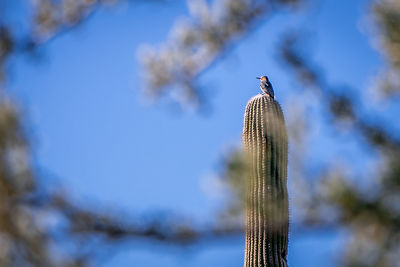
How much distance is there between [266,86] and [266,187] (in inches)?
31.5

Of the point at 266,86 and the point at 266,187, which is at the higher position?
the point at 266,86

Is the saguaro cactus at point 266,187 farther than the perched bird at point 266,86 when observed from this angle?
No

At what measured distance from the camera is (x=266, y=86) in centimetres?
518

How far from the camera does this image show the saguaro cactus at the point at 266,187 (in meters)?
4.66

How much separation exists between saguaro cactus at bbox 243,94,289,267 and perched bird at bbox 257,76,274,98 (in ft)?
0.58

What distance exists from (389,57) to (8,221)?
6.59 meters

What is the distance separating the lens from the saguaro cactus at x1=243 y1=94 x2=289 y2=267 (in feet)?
15.3

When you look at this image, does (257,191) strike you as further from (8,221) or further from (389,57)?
(389,57)

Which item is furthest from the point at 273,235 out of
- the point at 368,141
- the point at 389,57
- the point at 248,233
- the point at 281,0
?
the point at 389,57

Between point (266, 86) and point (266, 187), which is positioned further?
point (266, 86)

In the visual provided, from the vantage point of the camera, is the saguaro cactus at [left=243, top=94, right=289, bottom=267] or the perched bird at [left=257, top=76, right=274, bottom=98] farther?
the perched bird at [left=257, top=76, right=274, bottom=98]

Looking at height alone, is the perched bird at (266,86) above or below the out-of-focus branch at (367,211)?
above

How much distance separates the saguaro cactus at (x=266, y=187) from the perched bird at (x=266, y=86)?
0.18 metres

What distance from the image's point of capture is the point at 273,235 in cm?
468
